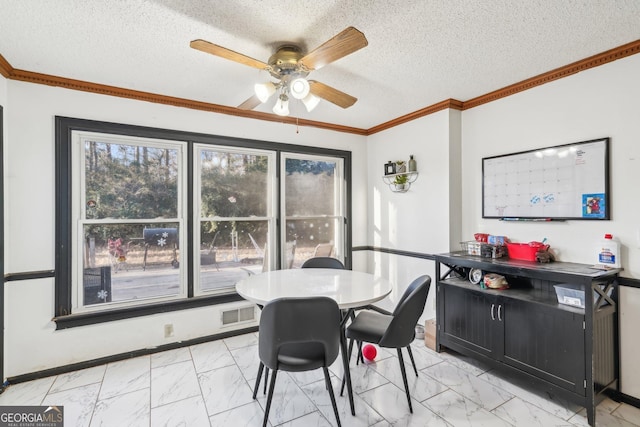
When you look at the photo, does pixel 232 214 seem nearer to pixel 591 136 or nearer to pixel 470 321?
pixel 470 321

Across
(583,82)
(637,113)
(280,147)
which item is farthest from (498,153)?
(280,147)

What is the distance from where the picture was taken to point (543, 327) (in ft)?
7.32

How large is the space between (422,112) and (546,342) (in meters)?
2.43

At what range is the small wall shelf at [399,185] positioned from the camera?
3648 mm

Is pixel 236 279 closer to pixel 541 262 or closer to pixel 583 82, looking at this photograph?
pixel 541 262

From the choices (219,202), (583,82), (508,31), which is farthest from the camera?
(219,202)

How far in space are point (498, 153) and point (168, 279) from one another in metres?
3.46

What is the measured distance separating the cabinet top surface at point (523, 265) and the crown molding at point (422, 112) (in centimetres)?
150

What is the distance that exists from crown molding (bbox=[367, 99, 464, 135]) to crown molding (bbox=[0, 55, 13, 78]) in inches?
140

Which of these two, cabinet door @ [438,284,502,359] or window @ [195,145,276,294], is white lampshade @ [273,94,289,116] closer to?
window @ [195,145,276,294]

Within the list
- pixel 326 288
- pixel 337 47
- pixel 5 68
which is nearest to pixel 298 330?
pixel 326 288

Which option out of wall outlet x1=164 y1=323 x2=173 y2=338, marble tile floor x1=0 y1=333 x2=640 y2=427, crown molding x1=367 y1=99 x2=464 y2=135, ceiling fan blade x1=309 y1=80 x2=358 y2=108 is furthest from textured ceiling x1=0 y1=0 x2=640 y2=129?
marble tile floor x1=0 y1=333 x2=640 y2=427

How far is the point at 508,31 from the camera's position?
197cm

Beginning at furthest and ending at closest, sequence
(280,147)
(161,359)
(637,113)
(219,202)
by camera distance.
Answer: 1. (280,147)
2. (219,202)
3. (161,359)
4. (637,113)
